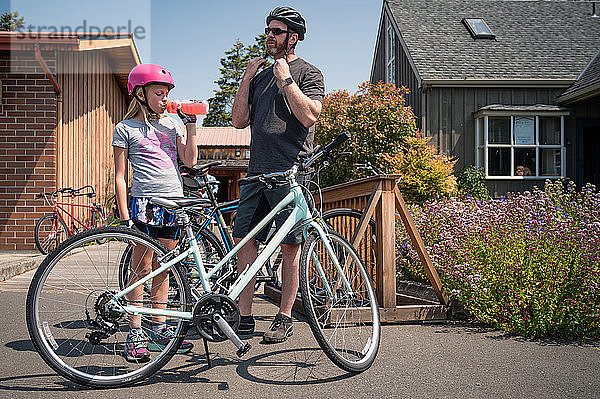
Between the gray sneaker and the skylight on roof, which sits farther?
the skylight on roof

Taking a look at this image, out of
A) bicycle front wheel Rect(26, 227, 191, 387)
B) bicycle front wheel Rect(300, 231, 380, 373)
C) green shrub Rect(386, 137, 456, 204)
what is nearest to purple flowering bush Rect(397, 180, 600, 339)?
bicycle front wheel Rect(300, 231, 380, 373)

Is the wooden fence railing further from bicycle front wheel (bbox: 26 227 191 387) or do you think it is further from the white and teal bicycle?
bicycle front wheel (bbox: 26 227 191 387)

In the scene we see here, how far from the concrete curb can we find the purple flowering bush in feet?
15.9

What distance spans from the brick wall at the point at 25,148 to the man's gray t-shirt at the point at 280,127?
751 cm

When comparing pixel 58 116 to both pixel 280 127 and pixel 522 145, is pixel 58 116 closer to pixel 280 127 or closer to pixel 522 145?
pixel 280 127


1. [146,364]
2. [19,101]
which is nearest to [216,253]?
[146,364]

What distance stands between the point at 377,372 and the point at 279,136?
160 cm

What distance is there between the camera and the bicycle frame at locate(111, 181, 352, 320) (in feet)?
10.7

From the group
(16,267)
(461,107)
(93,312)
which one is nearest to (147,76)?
(93,312)

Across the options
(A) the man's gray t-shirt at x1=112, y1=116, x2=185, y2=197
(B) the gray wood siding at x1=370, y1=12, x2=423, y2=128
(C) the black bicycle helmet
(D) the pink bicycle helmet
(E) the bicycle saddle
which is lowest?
Result: (E) the bicycle saddle

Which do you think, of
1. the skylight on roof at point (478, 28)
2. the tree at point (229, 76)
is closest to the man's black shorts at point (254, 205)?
the skylight on roof at point (478, 28)

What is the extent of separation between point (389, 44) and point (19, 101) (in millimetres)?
14886

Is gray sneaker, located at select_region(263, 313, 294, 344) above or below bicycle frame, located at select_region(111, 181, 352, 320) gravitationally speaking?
below

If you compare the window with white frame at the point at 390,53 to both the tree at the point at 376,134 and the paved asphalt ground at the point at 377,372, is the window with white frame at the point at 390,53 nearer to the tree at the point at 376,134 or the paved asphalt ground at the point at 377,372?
the tree at the point at 376,134
